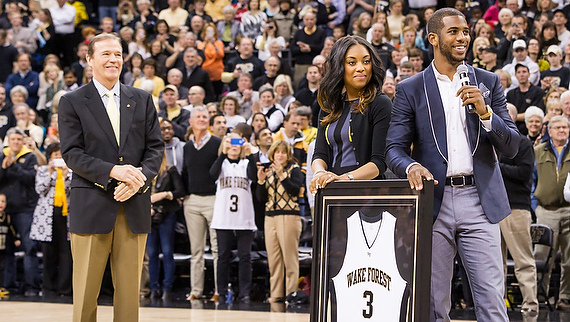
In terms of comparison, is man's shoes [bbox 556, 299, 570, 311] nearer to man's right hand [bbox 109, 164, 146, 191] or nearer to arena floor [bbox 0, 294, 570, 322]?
arena floor [bbox 0, 294, 570, 322]

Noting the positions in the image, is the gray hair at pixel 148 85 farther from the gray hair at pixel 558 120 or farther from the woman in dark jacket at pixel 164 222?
the gray hair at pixel 558 120

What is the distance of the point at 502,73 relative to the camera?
10.6 meters

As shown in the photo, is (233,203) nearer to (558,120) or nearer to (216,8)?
(558,120)

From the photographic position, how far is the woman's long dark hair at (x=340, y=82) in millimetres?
4484

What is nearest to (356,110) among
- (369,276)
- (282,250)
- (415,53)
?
(369,276)

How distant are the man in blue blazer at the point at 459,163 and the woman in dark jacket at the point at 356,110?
271mm

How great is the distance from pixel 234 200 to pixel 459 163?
5691 mm

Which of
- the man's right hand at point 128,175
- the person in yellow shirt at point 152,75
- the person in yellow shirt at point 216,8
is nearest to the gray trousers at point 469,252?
the man's right hand at point 128,175

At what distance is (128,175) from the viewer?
4.74 m

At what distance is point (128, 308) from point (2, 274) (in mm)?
6694

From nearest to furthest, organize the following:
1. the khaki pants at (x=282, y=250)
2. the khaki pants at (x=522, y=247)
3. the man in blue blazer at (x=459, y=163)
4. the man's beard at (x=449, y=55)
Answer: the man in blue blazer at (x=459, y=163), the man's beard at (x=449, y=55), the khaki pants at (x=522, y=247), the khaki pants at (x=282, y=250)

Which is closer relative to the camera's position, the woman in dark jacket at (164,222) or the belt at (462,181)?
the belt at (462,181)

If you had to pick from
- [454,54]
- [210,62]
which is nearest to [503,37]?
[210,62]

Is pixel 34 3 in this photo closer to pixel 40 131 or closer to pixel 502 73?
pixel 40 131
